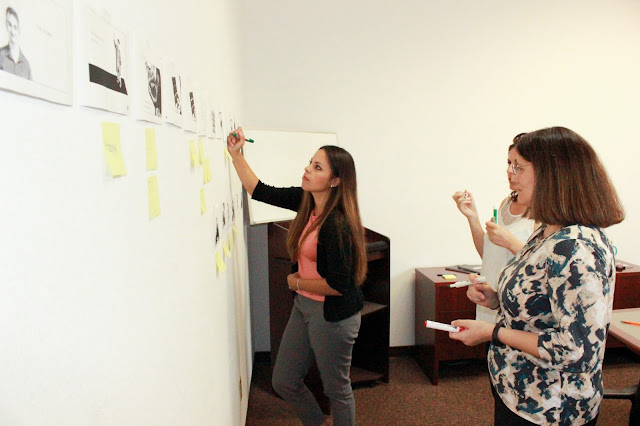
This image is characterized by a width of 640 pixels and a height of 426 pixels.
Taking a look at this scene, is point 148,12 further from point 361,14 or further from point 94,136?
point 361,14

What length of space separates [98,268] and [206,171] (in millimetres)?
823

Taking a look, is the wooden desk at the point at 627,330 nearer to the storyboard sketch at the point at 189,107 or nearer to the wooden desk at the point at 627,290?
the wooden desk at the point at 627,290

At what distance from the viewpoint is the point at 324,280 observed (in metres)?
1.85

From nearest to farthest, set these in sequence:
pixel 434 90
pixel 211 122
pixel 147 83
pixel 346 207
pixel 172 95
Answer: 1. pixel 147 83
2. pixel 172 95
3. pixel 211 122
4. pixel 346 207
5. pixel 434 90

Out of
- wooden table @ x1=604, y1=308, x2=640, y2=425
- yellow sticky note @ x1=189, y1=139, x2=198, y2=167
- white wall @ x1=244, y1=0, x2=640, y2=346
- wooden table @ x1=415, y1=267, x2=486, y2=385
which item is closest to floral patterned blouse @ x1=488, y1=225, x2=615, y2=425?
wooden table @ x1=604, y1=308, x2=640, y2=425

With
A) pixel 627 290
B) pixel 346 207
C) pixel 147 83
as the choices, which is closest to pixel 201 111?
pixel 147 83

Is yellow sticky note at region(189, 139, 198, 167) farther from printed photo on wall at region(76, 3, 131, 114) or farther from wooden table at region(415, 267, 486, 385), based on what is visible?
wooden table at region(415, 267, 486, 385)

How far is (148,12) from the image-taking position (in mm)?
791

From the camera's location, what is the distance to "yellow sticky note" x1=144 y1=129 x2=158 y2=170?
761mm

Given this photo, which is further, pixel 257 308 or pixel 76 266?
pixel 257 308

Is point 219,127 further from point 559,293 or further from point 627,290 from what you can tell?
point 627,290

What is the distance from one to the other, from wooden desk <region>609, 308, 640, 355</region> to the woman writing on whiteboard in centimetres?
99

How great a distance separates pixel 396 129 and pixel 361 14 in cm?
85

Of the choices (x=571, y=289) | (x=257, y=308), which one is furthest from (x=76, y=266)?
(x=257, y=308)
